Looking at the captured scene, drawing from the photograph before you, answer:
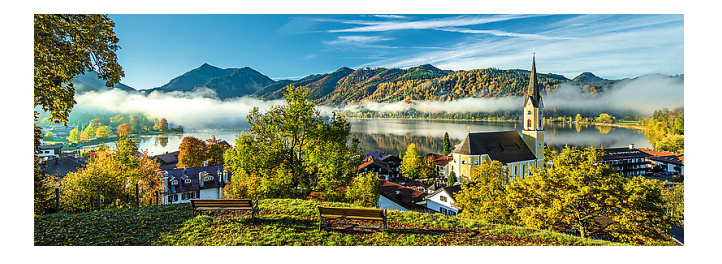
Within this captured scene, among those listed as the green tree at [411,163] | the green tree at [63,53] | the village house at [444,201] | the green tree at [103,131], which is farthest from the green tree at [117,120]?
the village house at [444,201]

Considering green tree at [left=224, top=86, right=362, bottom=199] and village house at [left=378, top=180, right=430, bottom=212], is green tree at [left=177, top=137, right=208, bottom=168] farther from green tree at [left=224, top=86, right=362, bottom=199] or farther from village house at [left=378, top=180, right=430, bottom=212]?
green tree at [left=224, top=86, right=362, bottom=199]

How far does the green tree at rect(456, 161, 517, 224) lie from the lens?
976 cm

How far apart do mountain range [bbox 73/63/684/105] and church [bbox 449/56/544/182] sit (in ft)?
23.5

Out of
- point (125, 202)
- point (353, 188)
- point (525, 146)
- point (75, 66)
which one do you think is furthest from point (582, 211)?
point (525, 146)

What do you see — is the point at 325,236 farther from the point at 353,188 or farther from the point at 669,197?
the point at 669,197

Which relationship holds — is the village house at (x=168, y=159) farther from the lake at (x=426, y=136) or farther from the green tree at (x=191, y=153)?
the green tree at (x=191, y=153)

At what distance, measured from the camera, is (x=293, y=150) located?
8.15 m

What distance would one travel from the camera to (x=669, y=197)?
15664 mm

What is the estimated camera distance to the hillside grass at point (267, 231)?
4.47 meters

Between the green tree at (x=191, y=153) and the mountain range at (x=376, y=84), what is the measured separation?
462cm

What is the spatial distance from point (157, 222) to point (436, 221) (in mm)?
4790

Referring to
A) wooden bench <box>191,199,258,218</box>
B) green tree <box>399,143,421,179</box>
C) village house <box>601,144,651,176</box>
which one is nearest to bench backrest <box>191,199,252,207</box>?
wooden bench <box>191,199,258,218</box>

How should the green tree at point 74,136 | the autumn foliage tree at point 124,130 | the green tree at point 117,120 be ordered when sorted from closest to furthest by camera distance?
the green tree at point 74,136, the green tree at point 117,120, the autumn foliage tree at point 124,130

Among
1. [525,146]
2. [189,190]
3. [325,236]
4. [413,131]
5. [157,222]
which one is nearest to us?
[325,236]
